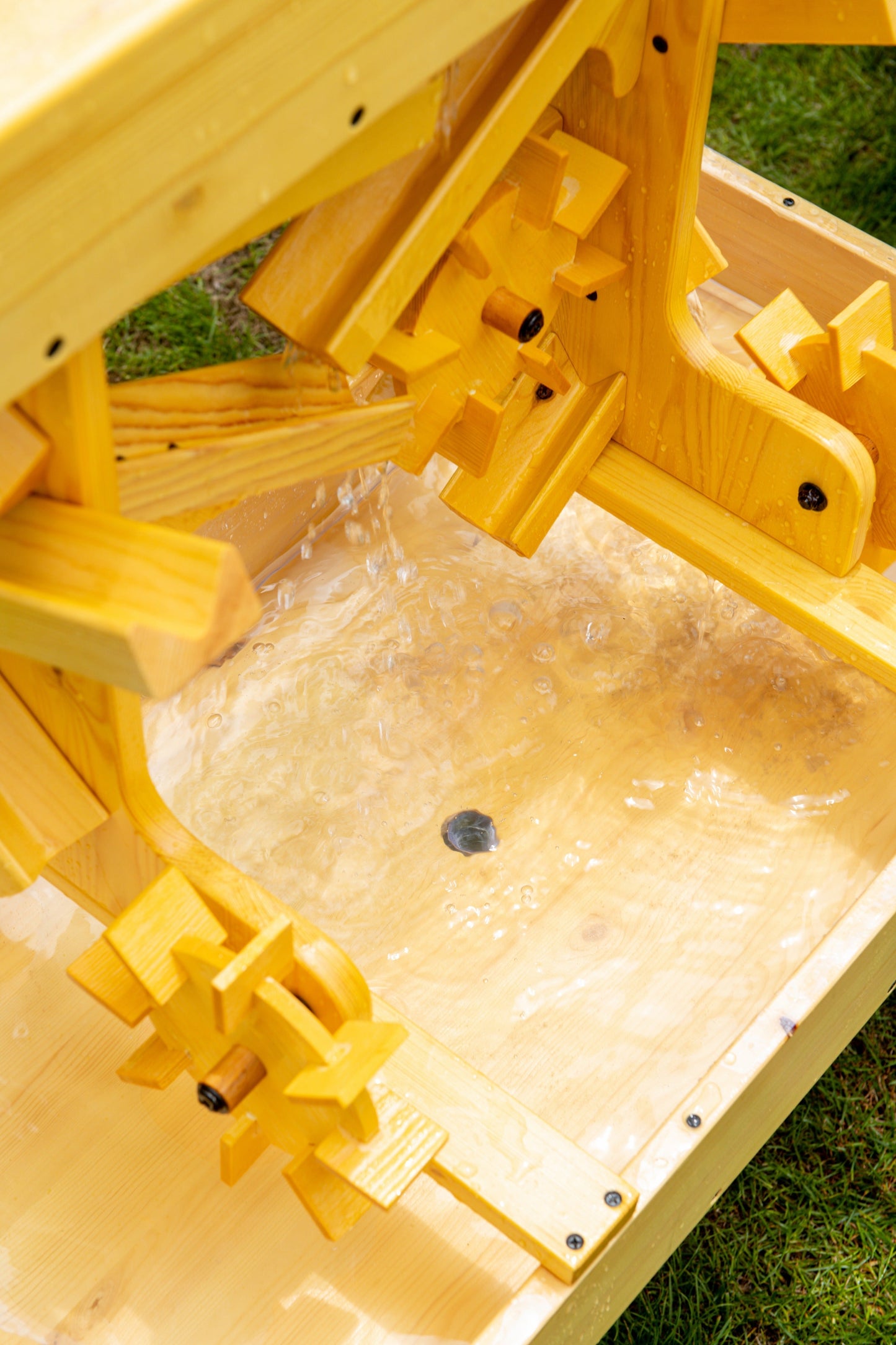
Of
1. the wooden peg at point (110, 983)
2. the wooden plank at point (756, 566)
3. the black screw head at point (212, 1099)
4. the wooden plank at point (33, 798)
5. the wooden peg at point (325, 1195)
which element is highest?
the wooden plank at point (756, 566)

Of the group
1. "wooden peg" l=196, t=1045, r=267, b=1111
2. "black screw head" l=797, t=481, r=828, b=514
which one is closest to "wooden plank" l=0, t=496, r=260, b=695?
"wooden peg" l=196, t=1045, r=267, b=1111

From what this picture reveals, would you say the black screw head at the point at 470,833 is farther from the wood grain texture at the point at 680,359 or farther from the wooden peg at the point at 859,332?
the wooden peg at the point at 859,332

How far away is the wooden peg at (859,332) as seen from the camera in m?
1.42

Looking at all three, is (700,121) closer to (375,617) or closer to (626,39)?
(626,39)

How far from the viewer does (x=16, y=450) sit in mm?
838

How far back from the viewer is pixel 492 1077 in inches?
52.8

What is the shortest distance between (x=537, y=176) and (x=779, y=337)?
401 mm

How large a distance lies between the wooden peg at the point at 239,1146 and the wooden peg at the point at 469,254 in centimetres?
66

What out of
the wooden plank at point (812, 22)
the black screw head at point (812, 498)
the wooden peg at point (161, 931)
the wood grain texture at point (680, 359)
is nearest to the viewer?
the wooden peg at point (161, 931)

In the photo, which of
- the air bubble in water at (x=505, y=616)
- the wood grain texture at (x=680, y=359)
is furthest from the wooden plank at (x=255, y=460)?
the air bubble in water at (x=505, y=616)


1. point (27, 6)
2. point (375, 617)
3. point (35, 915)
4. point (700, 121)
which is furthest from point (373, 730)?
point (27, 6)

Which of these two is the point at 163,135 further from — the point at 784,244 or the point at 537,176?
the point at 784,244

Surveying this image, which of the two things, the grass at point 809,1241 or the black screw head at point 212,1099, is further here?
the grass at point 809,1241

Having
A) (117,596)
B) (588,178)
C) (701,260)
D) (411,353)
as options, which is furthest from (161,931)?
(701,260)
